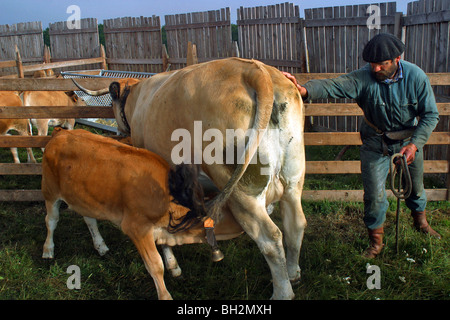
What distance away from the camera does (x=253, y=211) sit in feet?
11.5

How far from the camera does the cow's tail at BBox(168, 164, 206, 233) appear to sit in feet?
11.1

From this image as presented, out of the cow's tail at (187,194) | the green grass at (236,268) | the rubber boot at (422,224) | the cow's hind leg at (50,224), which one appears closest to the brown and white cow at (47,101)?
the green grass at (236,268)

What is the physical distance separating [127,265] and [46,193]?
1223 millimetres

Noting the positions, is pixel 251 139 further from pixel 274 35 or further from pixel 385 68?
pixel 274 35

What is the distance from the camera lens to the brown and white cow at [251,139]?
3.32 metres

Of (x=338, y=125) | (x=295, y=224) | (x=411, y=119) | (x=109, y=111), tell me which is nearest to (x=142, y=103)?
(x=109, y=111)

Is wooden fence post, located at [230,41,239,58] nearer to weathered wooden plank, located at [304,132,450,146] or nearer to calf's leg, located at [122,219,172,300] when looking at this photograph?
weathered wooden plank, located at [304,132,450,146]

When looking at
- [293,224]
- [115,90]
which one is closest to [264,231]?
[293,224]

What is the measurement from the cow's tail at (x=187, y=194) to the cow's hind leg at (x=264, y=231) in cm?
30

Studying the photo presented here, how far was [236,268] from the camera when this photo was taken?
4.11 metres

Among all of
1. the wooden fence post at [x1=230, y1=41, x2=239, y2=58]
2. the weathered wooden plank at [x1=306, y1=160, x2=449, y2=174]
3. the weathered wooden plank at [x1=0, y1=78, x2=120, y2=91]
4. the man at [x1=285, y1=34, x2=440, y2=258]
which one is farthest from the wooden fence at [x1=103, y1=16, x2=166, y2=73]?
the man at [x1=285, y1=34, x2=440, y2=258]

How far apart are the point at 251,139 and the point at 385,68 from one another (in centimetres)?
164

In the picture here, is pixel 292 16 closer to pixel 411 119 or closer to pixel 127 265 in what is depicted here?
pixel 411 119
